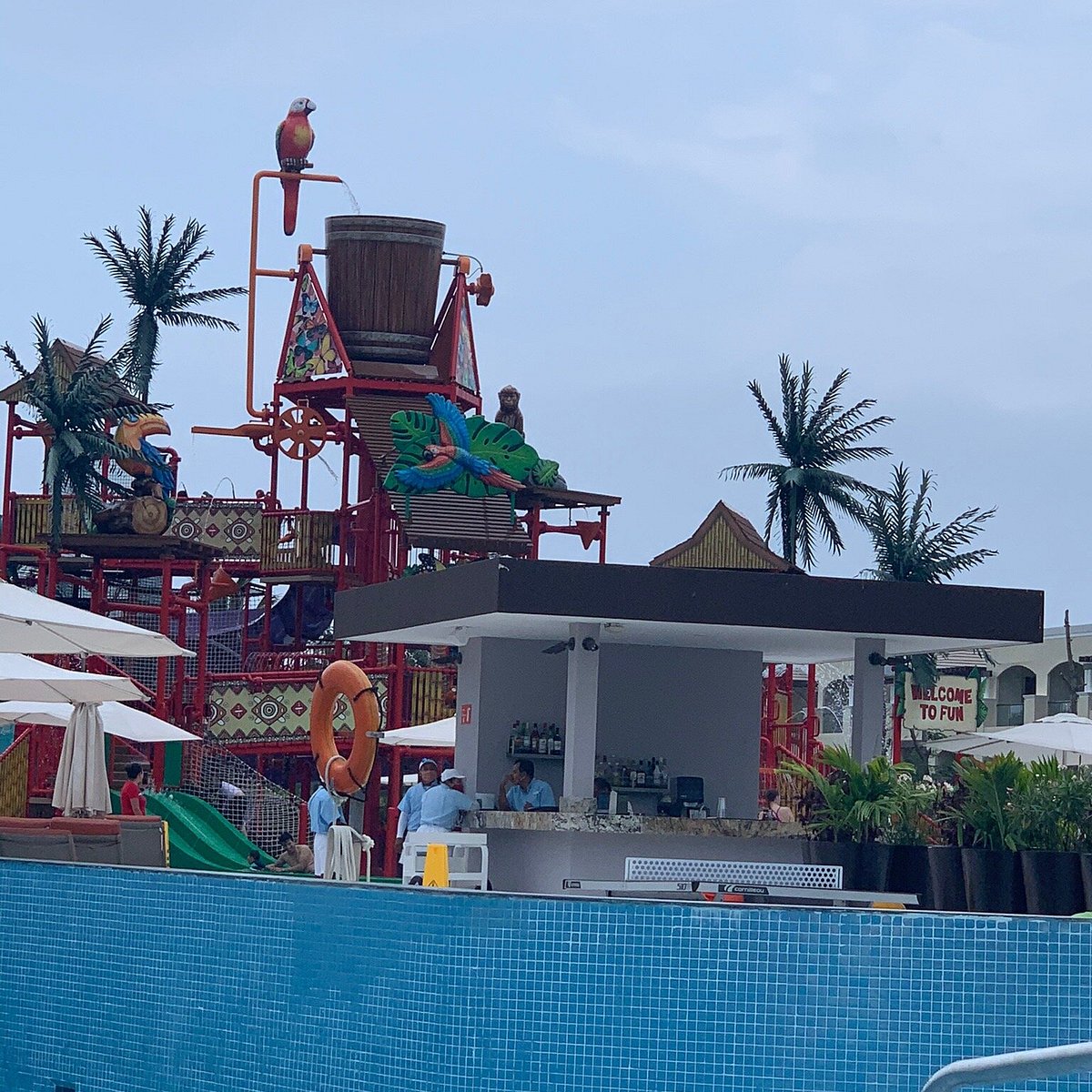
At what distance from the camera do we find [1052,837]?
14898 mm

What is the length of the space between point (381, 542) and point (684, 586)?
20796mm

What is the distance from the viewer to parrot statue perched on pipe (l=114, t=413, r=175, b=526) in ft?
121

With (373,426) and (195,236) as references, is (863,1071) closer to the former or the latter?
(373,426)

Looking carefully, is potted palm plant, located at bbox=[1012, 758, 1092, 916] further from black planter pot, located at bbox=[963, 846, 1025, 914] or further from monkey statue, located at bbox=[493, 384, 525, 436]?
monkey statue, located at bbox=[493, 384, 525, 436]

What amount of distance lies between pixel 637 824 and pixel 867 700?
2703 mm

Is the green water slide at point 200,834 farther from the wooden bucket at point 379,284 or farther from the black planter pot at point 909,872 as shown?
the black planter pot at point 909,872

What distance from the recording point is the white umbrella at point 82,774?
774 inches

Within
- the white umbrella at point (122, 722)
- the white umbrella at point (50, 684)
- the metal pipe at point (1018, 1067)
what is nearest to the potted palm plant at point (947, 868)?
the white umbrella at point (50, 684)

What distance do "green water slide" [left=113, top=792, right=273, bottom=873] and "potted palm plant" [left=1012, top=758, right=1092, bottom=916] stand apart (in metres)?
13.9

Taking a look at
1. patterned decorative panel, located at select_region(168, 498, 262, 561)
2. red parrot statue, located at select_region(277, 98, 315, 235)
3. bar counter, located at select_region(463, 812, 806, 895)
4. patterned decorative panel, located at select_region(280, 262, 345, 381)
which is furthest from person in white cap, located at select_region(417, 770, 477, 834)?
red parrot statue, located at select_region(277, 98, 315, 235)

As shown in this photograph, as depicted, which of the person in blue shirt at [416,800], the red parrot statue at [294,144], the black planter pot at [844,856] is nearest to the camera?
the black planter pot at [844,856]

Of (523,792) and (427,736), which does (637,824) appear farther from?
(427,736)

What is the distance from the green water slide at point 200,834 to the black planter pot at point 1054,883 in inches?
555

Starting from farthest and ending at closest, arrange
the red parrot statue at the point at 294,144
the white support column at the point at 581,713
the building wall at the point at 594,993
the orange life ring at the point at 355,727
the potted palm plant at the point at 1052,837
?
the red parrot statue at the point at 294,144 < the orange life ring at the point at 355,727 < the white support column at the point at 581,713 < the potted palm plant at the point at 1052,837 < the building wall at the point at 594,993
